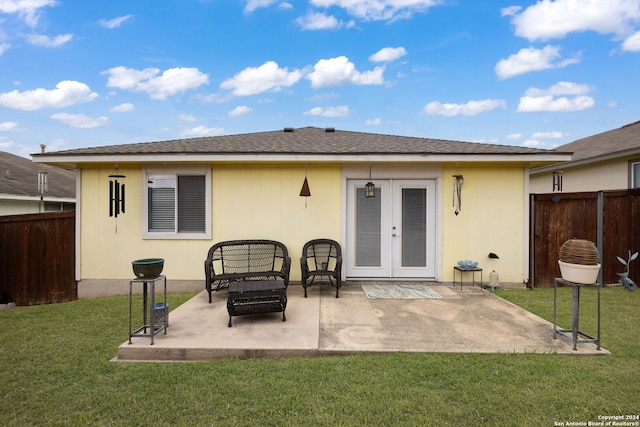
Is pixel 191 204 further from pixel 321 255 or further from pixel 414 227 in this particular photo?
pixel 414 227

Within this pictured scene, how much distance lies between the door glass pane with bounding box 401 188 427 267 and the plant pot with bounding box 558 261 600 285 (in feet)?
10.4

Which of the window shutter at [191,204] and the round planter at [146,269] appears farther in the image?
the window shutter at [191,204]

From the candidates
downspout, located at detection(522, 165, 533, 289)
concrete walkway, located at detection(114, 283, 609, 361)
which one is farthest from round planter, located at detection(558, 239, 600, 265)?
downspout, located at detection(522, 165, 533, 289)

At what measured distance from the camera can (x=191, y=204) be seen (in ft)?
21.1

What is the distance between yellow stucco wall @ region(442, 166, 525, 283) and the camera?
6.36 m

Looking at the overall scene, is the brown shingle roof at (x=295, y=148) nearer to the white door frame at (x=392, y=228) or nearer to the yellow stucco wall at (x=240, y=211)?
the yellow stucco wall at (x=240, y=211)

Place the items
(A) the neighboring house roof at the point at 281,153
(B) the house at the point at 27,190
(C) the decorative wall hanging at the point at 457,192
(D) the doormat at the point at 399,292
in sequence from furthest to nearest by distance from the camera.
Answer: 1. (B) the house at the point at 27,190
2. (C) the decorative wall hanging at the point at 457,192
3. (A) the neighboring house roof at the point at 281,153
4. (D) the doormat at the point at 399,292

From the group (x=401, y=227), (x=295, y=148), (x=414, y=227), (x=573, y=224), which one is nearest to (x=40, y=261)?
(x=295, y=148)

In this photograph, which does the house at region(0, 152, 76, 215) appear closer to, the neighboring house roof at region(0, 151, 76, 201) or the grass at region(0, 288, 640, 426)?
the neighboring house roof at region(0, 151, 76, 201)

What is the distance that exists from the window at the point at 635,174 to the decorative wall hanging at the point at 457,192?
4.98 meters

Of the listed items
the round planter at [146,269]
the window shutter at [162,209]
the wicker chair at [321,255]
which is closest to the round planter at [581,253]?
the wicker chair at [321,255]

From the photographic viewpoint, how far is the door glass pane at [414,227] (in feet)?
21.3

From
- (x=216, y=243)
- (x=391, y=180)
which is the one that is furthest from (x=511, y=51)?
(x=216, y=243)

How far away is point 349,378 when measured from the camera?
2.86 m
